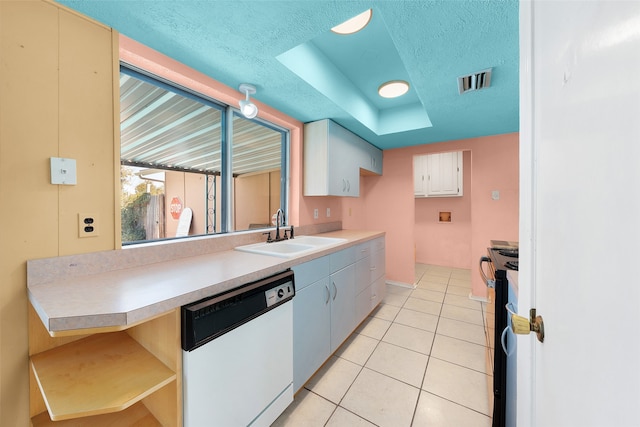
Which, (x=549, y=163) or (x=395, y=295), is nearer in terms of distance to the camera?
(x=549, y=163)

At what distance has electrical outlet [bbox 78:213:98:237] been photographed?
1074mm

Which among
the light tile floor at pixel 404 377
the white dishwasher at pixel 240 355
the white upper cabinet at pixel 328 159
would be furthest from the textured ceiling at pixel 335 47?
the light tile floor at pixel 404 377

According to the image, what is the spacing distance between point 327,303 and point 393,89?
2.11m

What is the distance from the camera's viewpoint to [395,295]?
3135 millimetres

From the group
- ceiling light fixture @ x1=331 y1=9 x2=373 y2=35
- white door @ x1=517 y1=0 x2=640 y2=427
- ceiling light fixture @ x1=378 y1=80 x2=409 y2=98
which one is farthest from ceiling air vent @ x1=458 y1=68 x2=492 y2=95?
white door @ x1=517 y1=0 x2=640 y2=427

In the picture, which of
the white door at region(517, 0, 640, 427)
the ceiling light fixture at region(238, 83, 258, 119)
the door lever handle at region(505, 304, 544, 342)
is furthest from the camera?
the ceiling light fixture at region(238, 83, 258, 119)

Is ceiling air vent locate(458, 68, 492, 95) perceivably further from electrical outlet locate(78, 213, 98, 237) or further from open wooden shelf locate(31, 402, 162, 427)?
open wooden shelf locate(31, 402, 162, 427)

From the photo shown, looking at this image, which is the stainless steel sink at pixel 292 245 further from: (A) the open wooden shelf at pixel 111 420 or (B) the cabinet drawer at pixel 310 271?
(A) the open wooden shelf at pixel 111 420

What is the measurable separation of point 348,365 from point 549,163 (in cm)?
183

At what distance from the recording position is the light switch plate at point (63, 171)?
993 mm

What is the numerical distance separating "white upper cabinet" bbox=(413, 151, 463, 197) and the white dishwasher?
360 cm

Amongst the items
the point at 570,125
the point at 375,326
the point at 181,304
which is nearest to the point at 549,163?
the point at 570,125

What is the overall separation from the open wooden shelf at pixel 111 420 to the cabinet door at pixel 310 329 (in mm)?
726

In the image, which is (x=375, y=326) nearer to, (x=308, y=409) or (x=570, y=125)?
(x=308, y=409)
